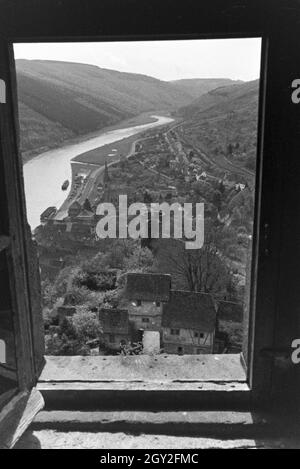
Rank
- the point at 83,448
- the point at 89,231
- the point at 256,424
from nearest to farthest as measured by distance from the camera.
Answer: the point at 83,448 → the point at 256,424 → the point at 89,231

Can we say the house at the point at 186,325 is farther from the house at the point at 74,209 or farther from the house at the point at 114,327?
the house at the point at 74,209

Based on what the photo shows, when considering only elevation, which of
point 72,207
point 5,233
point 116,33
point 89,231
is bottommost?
point 89,231

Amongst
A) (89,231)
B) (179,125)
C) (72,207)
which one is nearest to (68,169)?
(72,207)

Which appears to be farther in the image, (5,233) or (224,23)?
(5,233)

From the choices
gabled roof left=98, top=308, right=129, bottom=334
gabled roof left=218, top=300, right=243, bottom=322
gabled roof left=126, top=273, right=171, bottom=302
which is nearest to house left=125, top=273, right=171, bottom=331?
gabled roof left=126, top=273, right=171, bottom=302

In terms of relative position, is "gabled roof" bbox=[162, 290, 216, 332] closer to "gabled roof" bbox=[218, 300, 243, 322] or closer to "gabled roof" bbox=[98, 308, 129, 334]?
"gabled roof" bbox=[98, 308, 129, 334]

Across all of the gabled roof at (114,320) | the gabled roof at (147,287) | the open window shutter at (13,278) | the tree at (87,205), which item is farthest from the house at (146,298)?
the open window shutter at (13,278)
